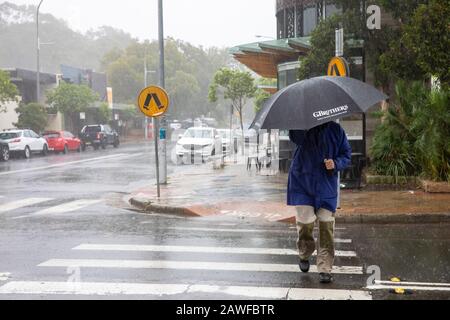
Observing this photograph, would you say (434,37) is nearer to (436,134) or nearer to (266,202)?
(436,134)

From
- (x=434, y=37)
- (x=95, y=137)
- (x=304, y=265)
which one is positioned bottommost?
(x=304, y=265)

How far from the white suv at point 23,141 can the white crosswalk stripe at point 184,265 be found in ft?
84.8

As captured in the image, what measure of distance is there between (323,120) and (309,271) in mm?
1779

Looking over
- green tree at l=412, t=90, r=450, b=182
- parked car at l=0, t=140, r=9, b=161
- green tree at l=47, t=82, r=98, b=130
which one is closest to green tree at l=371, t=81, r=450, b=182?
green tree at l=412, t=90, r=450, b=182

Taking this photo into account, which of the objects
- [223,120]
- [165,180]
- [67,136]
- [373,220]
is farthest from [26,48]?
[373,220]

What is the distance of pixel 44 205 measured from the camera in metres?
13.4

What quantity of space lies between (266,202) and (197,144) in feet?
55.9

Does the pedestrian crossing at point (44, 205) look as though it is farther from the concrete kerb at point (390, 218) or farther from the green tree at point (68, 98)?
the green tree at point (68, 98)

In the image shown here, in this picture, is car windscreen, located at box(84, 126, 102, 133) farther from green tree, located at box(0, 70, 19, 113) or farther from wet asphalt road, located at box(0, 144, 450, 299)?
wet asphalt road, located at box(0, 144, 450, 299)

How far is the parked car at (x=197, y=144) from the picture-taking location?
96.3ft

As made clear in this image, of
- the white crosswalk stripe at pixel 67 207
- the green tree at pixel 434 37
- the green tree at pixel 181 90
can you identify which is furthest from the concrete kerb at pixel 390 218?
the green tree at pixel 181 90

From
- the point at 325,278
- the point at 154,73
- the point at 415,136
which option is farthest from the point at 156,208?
the point at 154,73

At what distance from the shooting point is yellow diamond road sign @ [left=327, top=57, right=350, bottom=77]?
33.5ft
